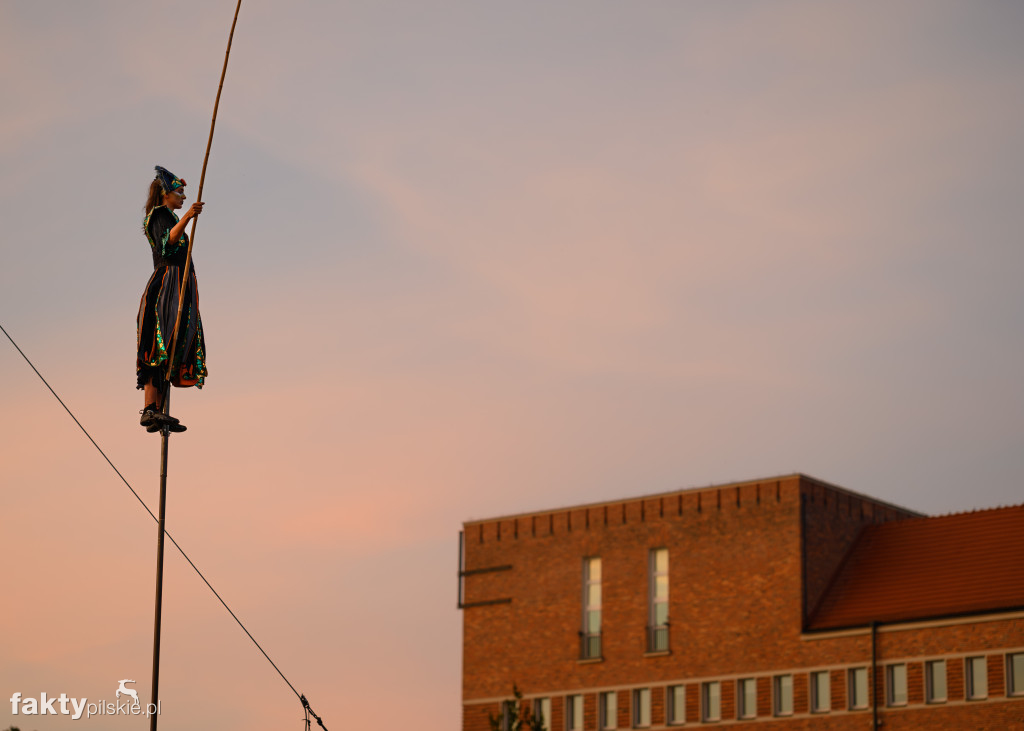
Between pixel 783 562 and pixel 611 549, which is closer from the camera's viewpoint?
pixel 783 562

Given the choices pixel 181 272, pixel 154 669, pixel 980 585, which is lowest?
pixel 154 669

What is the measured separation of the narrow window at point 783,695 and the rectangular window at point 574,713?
327 inches

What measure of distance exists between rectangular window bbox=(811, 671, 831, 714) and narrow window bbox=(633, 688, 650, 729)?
6.73m

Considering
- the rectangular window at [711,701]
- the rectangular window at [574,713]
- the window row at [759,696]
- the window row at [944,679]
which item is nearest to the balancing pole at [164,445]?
the window row at [759,696]

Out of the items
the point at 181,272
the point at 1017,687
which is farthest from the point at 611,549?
the point at 181,272

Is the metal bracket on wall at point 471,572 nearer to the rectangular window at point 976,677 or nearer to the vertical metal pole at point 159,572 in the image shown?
the rectangular window at point 976,677

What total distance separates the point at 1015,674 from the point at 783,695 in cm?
845

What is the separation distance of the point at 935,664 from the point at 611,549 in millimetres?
14298

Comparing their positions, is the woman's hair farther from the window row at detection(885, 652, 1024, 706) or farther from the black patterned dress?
the window row at detection(885, 652, 1024, 706)

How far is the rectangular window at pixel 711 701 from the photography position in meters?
66.4

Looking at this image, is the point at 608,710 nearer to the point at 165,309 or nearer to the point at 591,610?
the point at 591,610

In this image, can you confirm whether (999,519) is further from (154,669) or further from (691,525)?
(154,669)

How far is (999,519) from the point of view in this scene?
67.2 meters

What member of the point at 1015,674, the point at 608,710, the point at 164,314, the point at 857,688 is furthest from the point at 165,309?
the point at 608,710
